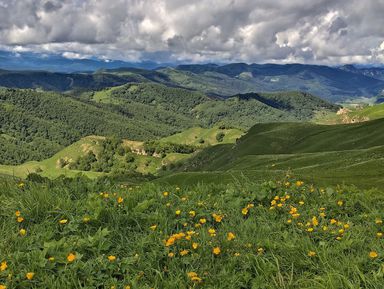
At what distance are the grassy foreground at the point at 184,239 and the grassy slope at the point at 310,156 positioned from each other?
2820 mm

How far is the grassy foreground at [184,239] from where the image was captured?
6766 mm

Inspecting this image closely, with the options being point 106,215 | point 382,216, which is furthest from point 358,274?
point 106,215

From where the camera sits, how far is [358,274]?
6445 millimetres

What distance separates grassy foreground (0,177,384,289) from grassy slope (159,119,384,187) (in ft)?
9.25

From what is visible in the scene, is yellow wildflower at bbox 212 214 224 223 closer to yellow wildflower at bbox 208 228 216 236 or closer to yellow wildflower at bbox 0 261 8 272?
yellow wildflower at bbox 208 228 216 236

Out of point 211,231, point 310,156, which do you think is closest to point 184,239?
point 211,231

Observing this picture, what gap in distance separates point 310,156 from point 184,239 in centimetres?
7322

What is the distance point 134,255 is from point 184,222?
214cm

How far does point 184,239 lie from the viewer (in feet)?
26.8

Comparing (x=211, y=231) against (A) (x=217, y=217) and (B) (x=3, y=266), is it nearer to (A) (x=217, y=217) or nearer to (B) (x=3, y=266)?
(A) (x=217, y=217)

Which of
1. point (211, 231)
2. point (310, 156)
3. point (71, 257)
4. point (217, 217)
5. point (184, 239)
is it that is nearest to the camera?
point (71, 257)

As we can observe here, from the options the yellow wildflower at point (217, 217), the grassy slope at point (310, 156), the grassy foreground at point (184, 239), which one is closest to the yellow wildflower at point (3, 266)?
the grassy foreground at point (184, 239)

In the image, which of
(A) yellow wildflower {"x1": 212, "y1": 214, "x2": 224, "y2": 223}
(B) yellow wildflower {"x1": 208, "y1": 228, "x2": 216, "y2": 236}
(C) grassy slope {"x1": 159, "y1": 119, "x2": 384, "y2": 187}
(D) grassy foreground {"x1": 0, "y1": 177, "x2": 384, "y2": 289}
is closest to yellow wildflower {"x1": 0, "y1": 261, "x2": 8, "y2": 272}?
(D) grassy foreground {"x1": 0, "y1": 177, "x2": 384, "y2": 289}

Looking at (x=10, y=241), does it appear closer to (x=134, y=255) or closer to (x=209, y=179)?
(x=134, y=255)
